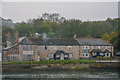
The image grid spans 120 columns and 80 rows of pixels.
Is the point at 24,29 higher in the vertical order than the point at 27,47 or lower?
higher

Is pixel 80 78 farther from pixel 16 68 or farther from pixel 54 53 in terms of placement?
pixel 54 53

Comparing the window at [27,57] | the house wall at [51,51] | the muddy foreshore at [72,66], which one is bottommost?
the muddy foreshore at [72,66]

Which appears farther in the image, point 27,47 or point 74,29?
point 74,29

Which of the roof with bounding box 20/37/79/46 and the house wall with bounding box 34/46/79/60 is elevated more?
the roof with bounding box 20/37/79/46

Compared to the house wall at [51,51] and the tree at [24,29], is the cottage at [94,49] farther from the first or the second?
the tree at [24,29]

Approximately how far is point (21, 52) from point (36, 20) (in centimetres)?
3823

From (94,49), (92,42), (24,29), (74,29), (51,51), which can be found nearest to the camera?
(51,51)

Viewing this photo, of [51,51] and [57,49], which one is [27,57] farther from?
[57,49]

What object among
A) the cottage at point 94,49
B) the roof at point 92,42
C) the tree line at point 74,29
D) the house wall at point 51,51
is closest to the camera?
the house wall at point 51,51

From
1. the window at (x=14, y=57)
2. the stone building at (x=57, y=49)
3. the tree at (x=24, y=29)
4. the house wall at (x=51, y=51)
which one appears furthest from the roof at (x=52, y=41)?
the tree at (x=24, y=29)

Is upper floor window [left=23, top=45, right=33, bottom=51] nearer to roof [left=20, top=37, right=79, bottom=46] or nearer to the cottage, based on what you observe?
roof [left=20, top=37, right=79, bottom=46]

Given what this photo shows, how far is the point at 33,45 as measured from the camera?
57469 millimetres

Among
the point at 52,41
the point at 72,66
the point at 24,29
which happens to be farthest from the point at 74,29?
the point at 72,66

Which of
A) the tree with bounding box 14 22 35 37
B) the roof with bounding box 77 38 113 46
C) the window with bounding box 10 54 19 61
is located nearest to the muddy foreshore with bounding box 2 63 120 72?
the window with bounding box 10 54 19 61
